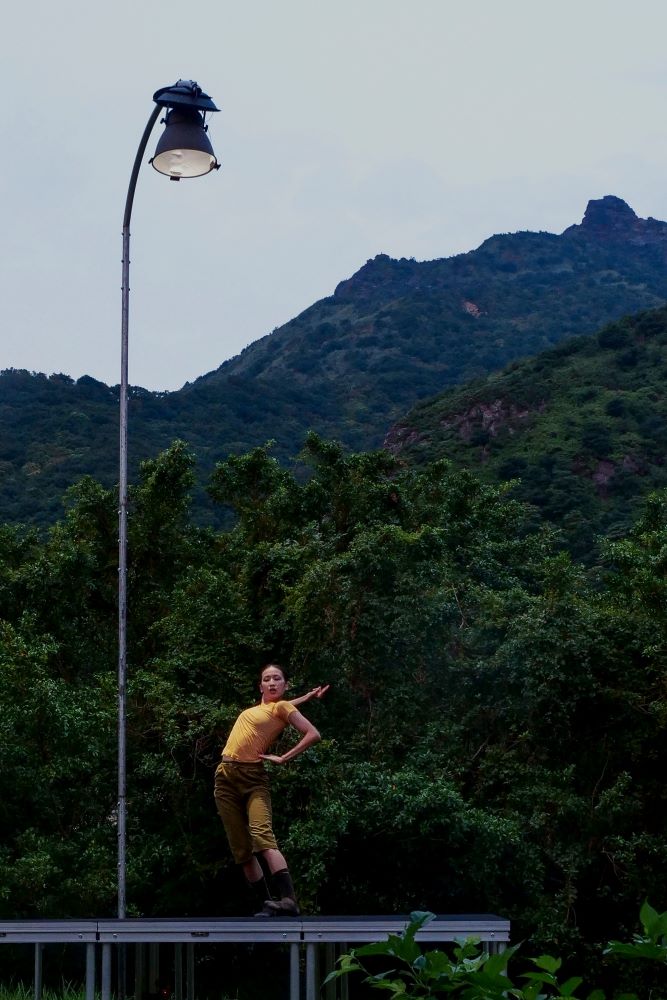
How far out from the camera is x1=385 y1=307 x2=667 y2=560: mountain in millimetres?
32659

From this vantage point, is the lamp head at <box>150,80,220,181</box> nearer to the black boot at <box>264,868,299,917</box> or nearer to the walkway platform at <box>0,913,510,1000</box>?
the black boot at <box>264,868,299,917</box>

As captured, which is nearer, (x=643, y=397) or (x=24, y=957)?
(x=24, y=957)

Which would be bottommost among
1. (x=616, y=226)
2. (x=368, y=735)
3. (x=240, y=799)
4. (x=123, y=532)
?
(x=240, y=799)

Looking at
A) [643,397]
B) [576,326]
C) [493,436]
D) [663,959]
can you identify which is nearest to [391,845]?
[663,959]

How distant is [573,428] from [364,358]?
4527 cm

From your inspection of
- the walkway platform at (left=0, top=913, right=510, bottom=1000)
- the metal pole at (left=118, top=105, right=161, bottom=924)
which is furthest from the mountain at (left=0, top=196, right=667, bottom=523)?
the walkway platform at (left=0, top=913, right=510, bottom=1000)

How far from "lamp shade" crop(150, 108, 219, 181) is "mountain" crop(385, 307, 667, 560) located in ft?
60.6

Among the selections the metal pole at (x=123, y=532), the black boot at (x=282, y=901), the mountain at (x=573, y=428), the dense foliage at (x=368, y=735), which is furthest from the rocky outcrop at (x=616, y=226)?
the black boot at (x=282, y=901)

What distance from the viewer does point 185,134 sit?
911cm

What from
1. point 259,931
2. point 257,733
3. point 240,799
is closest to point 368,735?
point 240,799

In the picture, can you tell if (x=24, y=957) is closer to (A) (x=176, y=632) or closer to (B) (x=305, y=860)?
(B) (x=305, y=860)

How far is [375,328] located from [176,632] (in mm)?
80648

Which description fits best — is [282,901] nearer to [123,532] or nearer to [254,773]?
[254,773]

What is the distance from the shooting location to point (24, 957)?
478 inches
